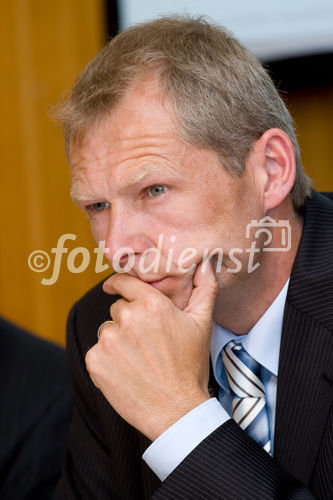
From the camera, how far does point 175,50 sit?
1651mm

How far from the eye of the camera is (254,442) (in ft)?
4.81

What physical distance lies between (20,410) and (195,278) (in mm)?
783

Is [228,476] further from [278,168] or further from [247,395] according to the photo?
[278,168]

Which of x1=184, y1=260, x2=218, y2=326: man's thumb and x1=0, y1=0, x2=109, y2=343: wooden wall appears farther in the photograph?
x1=0, y1=0, x2=109, y2=343: wooden wall

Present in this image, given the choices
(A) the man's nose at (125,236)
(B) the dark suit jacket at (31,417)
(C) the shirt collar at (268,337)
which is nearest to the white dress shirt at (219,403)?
(C) the shirt collar at (268,337)

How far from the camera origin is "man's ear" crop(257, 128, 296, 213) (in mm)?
1708

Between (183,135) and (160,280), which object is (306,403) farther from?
(183,135)

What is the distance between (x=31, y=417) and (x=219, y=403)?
804 mm

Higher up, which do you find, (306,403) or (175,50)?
(175,50)

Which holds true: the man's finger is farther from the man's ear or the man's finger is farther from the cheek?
the man's ear

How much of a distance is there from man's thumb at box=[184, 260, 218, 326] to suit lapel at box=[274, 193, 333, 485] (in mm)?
164

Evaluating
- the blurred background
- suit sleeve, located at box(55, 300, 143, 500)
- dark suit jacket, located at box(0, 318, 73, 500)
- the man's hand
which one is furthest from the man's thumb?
the blurred background

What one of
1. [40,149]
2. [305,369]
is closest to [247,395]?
[305,369]

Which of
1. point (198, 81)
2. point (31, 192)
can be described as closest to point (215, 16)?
point (31, 192)
